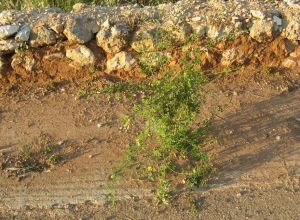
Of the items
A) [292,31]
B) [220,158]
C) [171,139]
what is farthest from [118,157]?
[292,31]

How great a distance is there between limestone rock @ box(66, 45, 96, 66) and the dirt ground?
0.64 feet

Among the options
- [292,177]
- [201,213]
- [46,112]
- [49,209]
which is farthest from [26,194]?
[292,177]

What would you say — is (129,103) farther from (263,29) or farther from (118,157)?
(263,29)

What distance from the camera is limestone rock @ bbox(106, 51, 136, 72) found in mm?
5676

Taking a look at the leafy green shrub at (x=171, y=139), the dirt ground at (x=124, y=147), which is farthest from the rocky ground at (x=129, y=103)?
the leafy green shrub at (x=171, y=139)

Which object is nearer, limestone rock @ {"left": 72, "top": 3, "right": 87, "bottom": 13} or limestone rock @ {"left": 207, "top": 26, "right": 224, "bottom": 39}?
limestone rock @ {"left": 207, "top": 26, "right": 224, "bottom": 39}

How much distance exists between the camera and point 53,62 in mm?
5664

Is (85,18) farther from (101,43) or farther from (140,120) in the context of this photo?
(140,120)

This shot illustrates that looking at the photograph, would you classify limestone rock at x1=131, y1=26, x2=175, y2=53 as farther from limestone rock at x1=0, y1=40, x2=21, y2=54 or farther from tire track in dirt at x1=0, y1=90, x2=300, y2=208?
limestone rock at x1=0, y1=40, x2=21, y2=54

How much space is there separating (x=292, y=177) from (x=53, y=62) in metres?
2.72

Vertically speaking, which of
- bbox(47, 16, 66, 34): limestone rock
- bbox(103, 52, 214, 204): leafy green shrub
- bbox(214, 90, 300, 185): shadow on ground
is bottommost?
bbox(214, 90, 300, 185): shadow on ground

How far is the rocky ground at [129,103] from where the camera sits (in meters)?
4.57

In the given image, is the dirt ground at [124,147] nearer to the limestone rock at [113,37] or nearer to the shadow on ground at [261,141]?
the shadow on ground at [261,141]

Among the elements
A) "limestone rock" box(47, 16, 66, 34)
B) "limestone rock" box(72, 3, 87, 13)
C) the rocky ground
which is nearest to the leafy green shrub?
the rocky ground
